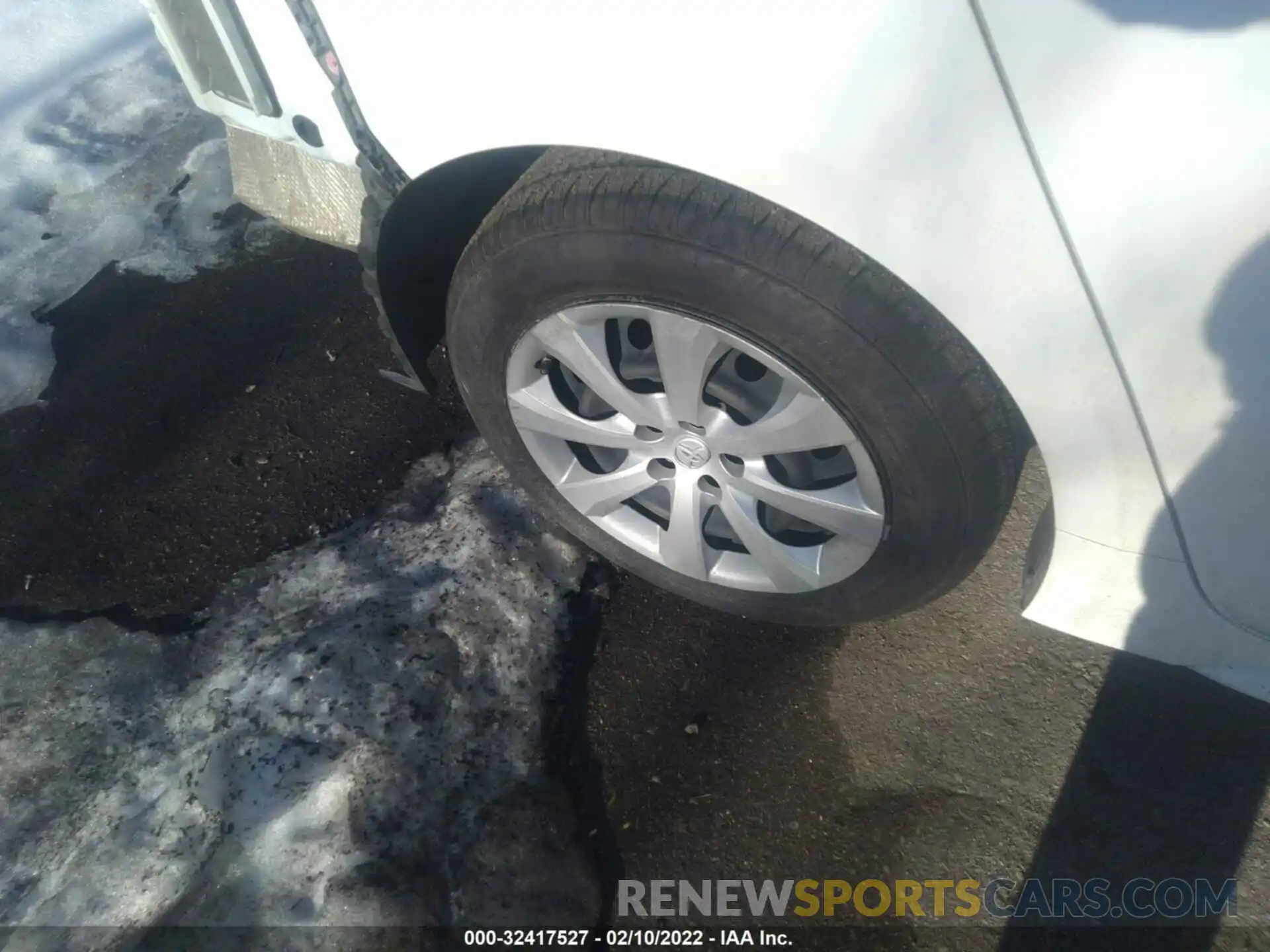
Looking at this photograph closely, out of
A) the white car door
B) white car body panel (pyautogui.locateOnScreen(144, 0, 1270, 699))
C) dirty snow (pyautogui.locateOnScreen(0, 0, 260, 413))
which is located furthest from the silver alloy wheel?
dirty snow (pyautogui.locateOnScreen(0, 0, 260, 413))

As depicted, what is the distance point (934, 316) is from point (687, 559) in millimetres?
825

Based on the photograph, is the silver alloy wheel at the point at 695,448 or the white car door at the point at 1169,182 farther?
the silver alloy wheel at the point at 695,448

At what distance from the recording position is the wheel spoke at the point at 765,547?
1.80 m

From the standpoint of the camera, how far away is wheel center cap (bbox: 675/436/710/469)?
173 cm

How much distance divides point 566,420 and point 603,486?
19 cm

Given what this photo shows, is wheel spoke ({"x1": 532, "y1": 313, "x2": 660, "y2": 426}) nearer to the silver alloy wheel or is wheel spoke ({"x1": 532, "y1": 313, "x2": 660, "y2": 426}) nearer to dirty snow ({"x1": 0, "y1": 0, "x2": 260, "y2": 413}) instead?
the silver alloy wheel

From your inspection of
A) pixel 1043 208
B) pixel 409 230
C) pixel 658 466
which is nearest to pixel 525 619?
pixel 658 466

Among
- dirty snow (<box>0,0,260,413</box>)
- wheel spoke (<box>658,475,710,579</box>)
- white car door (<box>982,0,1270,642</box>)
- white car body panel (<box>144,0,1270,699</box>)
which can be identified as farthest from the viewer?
dirty snow (<box>0,0,260,413</box>)

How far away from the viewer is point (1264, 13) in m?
1.02

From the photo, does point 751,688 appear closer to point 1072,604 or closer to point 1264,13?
point 1072,604

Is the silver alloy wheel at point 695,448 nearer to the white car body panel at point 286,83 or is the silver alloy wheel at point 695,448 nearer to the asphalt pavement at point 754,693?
the asphalt pavement at point 754,693

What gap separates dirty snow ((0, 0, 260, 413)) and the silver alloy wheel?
1.79 meters
